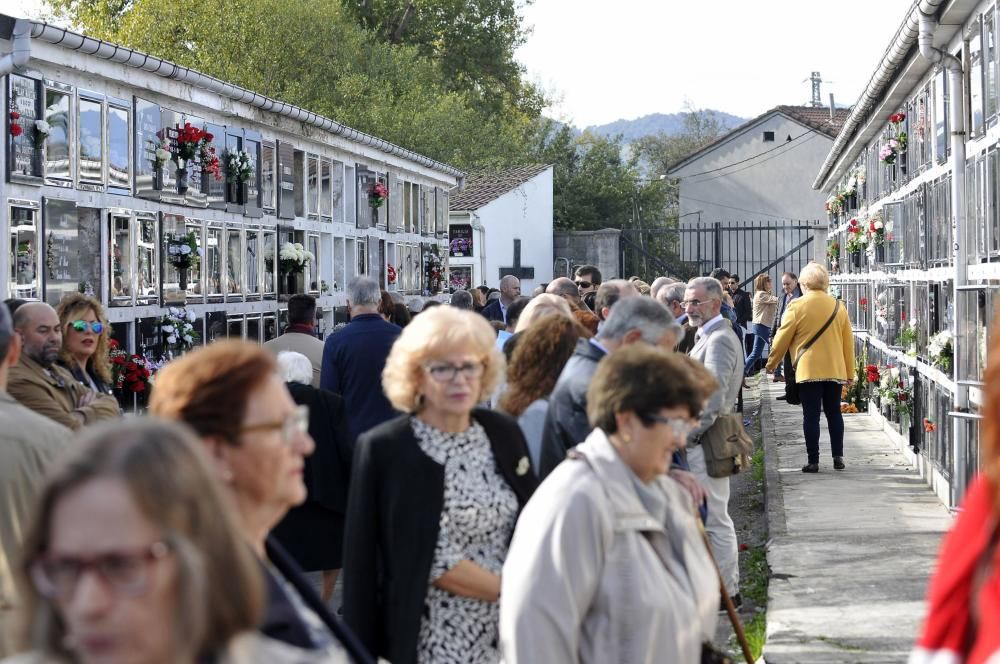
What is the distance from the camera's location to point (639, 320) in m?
5.87

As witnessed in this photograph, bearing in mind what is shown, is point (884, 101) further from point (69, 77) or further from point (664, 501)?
point (664, 501)

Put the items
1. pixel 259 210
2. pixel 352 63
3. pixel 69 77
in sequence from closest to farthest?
1. pixel 69 77
2. pixel 259 210
3. pixel 352 63

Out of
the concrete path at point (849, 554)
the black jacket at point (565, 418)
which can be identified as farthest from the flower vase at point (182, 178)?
the black jacket at point (565, 418)

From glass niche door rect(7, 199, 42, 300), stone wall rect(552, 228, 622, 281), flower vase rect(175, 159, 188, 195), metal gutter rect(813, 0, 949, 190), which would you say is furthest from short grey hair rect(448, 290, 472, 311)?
stone wall rect(552, 228, 622, 281)

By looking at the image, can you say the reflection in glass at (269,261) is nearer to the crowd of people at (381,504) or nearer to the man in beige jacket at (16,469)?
the crowd of people at (381,504)

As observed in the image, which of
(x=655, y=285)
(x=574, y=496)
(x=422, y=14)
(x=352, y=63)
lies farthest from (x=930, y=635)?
(x=422, y=14)

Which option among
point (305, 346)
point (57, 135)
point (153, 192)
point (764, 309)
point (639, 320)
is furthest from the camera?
point (764, 309)

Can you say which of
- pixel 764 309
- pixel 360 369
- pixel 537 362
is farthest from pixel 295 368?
pixel 764 309

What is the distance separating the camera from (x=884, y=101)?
1511cm

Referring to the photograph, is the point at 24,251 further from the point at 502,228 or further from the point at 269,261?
the point at 502,228

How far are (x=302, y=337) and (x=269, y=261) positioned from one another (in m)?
5.89

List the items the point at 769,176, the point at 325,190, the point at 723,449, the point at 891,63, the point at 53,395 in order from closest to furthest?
the point at 53,395 < the point at 723,449 < the point at 891,63 < the point at 325,190 < the point at 769,176

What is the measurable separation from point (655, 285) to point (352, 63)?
93.1 ft

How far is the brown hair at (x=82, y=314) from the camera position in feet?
22.9
